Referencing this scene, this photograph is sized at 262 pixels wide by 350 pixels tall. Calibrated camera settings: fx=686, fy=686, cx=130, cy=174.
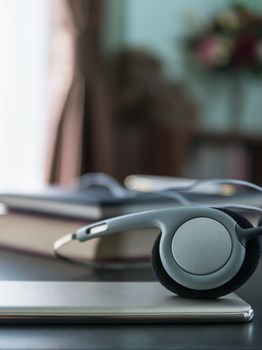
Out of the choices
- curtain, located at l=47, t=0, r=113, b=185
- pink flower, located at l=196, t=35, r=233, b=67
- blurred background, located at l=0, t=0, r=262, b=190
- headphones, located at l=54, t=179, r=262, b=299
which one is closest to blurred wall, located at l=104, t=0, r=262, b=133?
blurred background, located at l=0, t=0, r=262, b=190

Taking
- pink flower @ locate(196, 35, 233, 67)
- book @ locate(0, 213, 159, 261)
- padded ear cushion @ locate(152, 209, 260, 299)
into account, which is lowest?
book @ locate(0, 213, 159, 261)

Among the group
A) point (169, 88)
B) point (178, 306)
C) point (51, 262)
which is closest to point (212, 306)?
point (178, 306)

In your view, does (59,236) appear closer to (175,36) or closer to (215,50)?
(215,50)

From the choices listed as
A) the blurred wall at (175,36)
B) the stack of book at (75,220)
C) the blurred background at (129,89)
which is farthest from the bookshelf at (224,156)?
the stack of book at (75,220)

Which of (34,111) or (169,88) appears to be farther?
(169,88)

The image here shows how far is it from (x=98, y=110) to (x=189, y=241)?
2.46 metres

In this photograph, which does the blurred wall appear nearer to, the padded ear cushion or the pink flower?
the pink flower

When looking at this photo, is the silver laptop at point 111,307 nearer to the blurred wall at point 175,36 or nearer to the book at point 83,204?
the book at point 83,204

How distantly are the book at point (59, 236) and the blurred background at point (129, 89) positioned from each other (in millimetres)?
1978

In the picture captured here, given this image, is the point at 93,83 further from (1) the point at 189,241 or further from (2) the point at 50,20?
(1) the point at 189,241

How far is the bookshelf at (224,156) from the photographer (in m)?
3.04

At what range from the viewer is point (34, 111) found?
2.76 metres

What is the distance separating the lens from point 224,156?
10.0ft

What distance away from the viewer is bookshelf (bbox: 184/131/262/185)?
304cm
